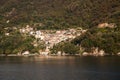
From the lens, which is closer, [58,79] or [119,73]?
[58,79]

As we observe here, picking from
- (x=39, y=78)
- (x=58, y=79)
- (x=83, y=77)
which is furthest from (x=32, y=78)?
(x=83, y=77)

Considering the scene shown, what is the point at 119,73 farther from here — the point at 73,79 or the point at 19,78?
the point at 19,78

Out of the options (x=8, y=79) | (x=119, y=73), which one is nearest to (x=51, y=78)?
(x=8, y=79)

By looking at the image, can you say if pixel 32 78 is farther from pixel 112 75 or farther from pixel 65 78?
pixel 112 75

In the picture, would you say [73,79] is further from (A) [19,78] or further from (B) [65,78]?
(A) [19,78]

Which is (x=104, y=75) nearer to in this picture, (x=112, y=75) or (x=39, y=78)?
(x=112, y=75)

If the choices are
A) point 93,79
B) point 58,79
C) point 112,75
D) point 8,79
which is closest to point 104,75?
point 112,75

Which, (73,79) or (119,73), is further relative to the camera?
(119,73)

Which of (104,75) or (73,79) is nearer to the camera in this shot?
(73,79)
